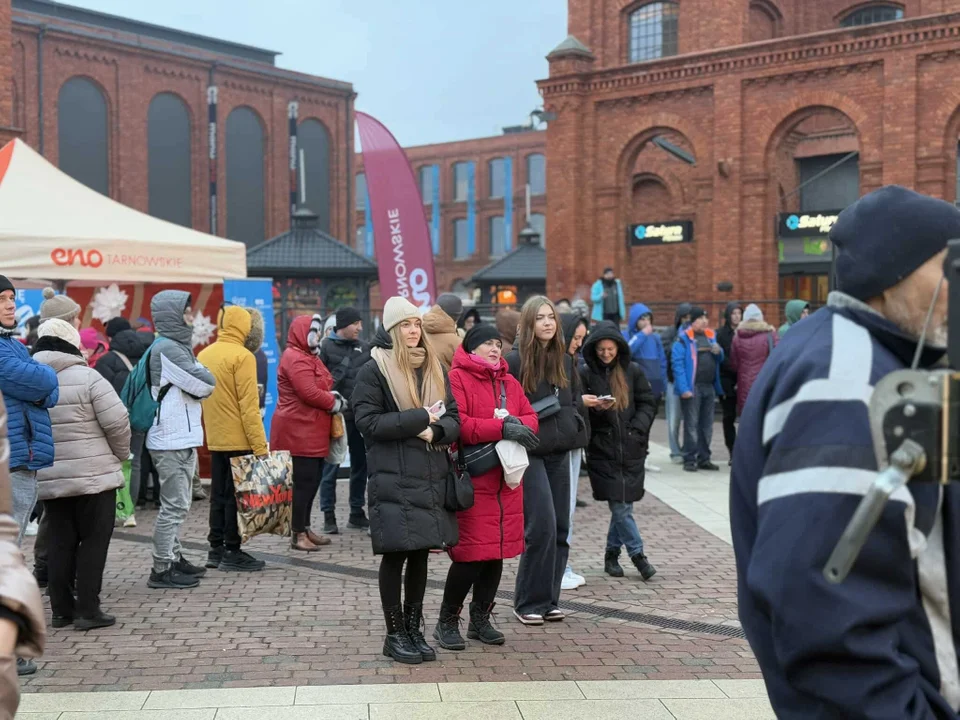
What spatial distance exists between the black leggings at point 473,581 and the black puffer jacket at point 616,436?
1.78 metres

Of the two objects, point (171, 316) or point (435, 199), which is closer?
point (171, 316)

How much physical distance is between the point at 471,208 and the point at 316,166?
742 inches

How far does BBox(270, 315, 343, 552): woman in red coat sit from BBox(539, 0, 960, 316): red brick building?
19593 millimetres

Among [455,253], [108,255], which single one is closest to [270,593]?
[108,255]

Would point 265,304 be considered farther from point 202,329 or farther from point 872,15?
point 872,15

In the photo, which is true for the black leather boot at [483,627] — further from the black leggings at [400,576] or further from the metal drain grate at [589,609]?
the metal drain grate at [589,609]

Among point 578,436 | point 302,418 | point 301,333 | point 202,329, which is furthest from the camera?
point 202,329

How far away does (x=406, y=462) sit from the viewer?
6.04 m

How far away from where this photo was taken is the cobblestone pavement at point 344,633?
5895 mm

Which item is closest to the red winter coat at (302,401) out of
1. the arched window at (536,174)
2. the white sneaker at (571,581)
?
the white sneaker at (571,581)

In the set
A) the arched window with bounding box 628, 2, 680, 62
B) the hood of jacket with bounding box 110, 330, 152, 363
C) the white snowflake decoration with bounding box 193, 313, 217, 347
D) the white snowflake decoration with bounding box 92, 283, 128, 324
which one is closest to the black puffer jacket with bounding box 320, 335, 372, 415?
the hood of jacket with bounding box 110, 330, 152, 363

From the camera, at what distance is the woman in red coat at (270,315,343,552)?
30.2 ft

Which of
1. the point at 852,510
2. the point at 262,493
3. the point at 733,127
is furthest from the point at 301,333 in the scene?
the point at 733,127

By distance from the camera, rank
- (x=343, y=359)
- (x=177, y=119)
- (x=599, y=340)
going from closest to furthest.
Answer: (x=599, y=340)
(x=343, y=359)
(x=177, y=119)
